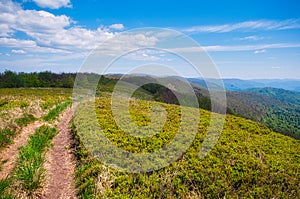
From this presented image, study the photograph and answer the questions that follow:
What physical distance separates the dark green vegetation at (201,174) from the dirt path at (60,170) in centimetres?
41

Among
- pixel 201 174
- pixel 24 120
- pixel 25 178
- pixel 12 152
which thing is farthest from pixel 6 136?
pixel 201 174

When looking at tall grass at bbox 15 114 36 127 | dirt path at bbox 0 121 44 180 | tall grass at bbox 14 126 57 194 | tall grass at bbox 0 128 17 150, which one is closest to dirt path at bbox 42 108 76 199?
tall grass at bbox 14 126 57 194

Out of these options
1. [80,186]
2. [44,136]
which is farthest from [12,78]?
[80,186]

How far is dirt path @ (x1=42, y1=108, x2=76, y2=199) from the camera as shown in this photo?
7.39 m

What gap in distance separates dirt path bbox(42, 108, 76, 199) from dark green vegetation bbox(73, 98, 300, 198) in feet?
1.35

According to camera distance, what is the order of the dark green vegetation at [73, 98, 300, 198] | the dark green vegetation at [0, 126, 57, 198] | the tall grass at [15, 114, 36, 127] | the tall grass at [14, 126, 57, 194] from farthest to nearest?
the tall grass at [15, 114, 36, 127]
the dark green vegetation at [73, 98, 300, 198]
the tall grass at [14, 126, 57, 194]
the dark green vegetation at [0, 126, 57, 198]

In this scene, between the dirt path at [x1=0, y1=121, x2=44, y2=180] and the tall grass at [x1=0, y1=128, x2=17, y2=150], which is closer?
the dirt path at [x1=0, y1=121, x2=44, y2=180]

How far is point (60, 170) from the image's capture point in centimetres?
907

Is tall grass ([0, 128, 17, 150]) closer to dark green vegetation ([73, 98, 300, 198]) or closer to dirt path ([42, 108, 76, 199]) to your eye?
dirt path ([42, 108, 76, 199])

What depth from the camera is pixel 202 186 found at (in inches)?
312

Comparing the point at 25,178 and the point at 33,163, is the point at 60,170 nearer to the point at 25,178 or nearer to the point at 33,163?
the point at 33,163

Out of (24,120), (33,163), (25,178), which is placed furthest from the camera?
(24,120)

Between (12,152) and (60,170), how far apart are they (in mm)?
3064

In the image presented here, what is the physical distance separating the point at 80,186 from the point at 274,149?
1076 centimetres
